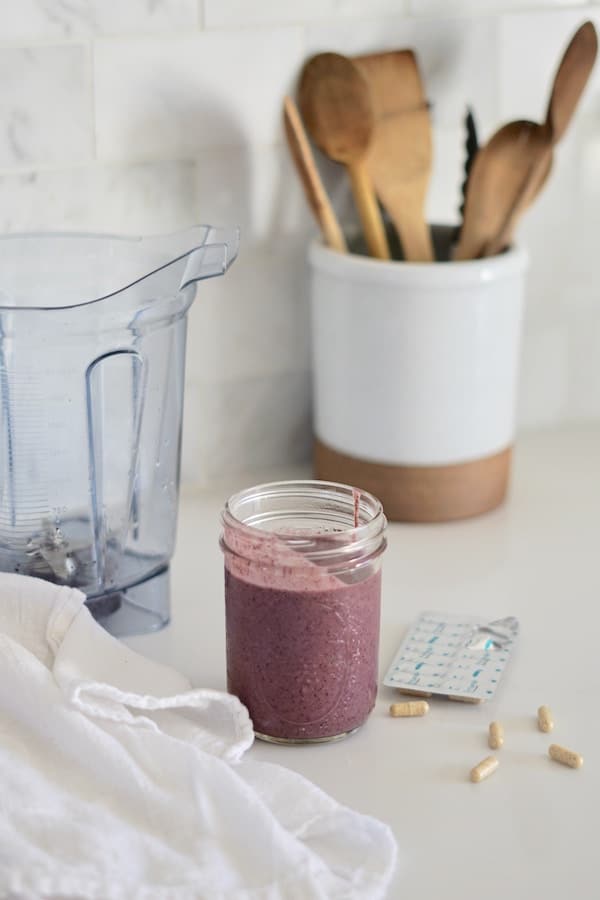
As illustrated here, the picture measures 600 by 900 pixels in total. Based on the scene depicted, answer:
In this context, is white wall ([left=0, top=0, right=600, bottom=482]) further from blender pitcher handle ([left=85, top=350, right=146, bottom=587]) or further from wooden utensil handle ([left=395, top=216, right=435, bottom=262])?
blender pitcher handle ([left=85, top=350, right=146, bottom=587])

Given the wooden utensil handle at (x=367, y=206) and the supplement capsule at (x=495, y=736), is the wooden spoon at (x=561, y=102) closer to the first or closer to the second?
the wooden utensil handle at (x=367, y=206)

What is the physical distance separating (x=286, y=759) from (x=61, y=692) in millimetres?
127

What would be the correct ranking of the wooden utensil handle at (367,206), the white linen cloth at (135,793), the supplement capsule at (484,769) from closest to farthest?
the white linen cloth at (135,793) → the supplement capsule at (484,769) → the wooden utensil handle at (367,206)

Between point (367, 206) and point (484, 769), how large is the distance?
0.50m

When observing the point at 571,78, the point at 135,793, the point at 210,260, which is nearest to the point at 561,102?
the point at 571,78

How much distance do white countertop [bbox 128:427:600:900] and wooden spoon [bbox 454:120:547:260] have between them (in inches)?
9.2

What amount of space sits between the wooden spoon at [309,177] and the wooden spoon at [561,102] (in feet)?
0.41

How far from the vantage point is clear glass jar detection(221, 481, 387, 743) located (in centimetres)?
72

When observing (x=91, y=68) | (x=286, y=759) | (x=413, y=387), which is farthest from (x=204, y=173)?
(x=286, y=759)

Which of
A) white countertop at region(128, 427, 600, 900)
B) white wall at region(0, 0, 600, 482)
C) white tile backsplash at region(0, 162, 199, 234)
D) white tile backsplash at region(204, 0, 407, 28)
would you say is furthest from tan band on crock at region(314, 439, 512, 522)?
white tile backsplash at region(204, 0, 407, 28)

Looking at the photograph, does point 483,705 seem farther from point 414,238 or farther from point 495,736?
point 414,238

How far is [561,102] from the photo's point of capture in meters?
1.03

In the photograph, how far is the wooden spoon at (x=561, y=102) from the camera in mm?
1021

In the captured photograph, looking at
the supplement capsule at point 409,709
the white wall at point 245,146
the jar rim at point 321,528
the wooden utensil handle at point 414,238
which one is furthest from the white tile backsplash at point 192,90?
the supplement capsule at point 409,709
